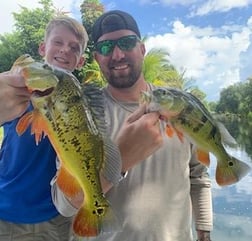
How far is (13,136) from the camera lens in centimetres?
169

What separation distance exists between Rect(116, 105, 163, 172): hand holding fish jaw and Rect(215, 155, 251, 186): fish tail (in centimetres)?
21

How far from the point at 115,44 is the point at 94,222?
858 mm

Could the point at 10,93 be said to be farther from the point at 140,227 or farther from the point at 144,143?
the point at 140,227

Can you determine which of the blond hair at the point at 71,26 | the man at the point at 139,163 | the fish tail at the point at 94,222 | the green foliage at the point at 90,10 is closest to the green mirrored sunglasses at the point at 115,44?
the man at the point at 139,163

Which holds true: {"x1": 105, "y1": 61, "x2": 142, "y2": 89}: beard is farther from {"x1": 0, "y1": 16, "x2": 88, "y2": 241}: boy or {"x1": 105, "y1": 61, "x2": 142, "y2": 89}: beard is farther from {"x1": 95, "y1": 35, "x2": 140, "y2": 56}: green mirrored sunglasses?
{"x1": 0, "y1": 16, "x2": 88, "y2": 241}: boy

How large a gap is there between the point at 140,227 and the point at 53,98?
25.7 inches

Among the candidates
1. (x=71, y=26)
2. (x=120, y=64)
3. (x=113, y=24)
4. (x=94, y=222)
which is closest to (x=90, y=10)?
(x=71, y=26)

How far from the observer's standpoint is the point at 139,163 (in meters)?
1.49

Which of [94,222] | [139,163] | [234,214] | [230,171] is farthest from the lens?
[234,214]

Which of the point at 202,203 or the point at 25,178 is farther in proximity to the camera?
the point at 202,203

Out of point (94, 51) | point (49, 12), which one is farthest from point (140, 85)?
point (49, 12)

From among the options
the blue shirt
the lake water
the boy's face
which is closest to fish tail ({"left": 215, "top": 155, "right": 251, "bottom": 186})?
the blue shirt

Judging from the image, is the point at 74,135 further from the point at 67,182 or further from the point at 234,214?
the point at 234,214

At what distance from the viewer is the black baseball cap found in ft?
5.66
